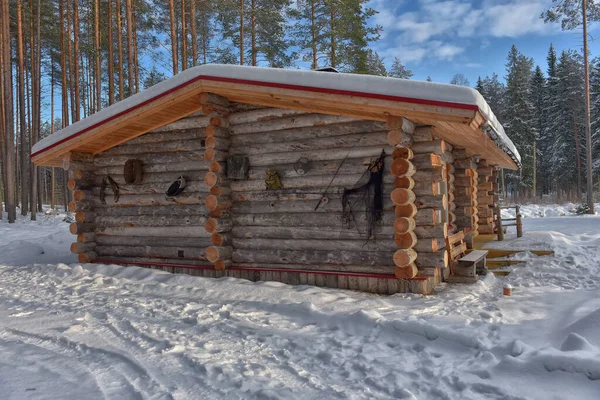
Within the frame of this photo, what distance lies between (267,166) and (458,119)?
11.5 ft

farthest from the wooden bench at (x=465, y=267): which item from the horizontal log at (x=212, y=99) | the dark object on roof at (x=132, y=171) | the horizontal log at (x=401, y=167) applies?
the dark object on roof at (x=132, y=171)

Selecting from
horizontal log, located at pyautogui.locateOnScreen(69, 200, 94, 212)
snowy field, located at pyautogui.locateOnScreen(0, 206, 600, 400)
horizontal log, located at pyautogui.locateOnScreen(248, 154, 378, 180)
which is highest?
horizontal log, located at pyautogui.locateOnScreen(248, 154, 378, 180)

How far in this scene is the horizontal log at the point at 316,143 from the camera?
6.51 metres

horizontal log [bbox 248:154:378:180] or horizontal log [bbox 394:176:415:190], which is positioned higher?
horizontal log [bbox 248:154:378:180]

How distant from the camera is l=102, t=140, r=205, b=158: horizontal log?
8.12 m

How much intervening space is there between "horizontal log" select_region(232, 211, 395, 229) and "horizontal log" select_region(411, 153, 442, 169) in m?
0.89

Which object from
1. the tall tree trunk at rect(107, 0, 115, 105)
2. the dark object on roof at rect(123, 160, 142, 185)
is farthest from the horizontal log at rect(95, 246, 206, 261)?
the tall tree trunk at rect(107, 0, 115, 105)

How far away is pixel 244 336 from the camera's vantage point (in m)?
4.46

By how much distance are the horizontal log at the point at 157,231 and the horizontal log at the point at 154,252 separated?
0.28m

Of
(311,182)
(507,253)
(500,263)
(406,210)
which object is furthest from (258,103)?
(507,253)

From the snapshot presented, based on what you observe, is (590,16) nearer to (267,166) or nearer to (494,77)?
(267,166)

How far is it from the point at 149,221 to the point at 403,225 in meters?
5.58

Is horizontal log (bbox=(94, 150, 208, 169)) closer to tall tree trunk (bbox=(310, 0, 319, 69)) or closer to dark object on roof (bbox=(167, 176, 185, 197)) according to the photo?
dark object on roof (bbox=(167, 176, 185, 197))

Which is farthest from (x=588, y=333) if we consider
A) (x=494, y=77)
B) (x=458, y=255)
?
(x=494, y=77)
